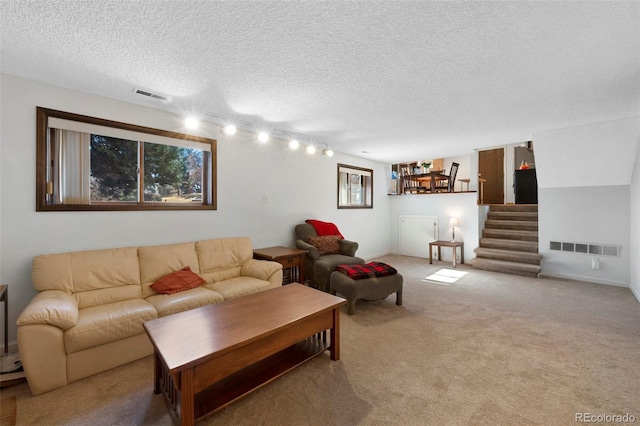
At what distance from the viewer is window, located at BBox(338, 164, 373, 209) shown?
5668 mm

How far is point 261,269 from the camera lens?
320cm

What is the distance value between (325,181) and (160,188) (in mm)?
2844

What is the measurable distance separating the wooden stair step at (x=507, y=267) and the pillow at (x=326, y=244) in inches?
116

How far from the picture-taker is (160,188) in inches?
129

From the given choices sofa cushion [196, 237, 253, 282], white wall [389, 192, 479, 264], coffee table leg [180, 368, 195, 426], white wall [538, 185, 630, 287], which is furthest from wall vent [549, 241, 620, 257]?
coffee table leg [180, 368, 195, 426]

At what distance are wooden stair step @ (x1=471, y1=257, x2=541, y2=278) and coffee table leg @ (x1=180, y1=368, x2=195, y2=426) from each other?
17.6ft

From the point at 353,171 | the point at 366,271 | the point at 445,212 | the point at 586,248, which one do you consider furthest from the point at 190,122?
the point at 586,248

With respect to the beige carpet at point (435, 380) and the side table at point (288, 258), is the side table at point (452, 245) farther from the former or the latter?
the side table at point (288, 258)

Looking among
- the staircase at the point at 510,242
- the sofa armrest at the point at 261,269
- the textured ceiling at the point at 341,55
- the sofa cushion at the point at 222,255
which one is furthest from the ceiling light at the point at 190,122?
the staircase at the point at 510,242

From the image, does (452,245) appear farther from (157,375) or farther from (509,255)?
(157,375)

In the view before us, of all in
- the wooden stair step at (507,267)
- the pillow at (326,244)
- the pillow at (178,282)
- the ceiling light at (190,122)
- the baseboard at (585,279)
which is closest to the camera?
the pillow at (178,282)

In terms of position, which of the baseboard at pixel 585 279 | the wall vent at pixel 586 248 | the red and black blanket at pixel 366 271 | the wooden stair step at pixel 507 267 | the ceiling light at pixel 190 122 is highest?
the ceiling light at pixel 190 122

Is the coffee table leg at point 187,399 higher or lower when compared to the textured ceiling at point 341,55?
lower

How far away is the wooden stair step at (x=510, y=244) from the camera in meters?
5.12
